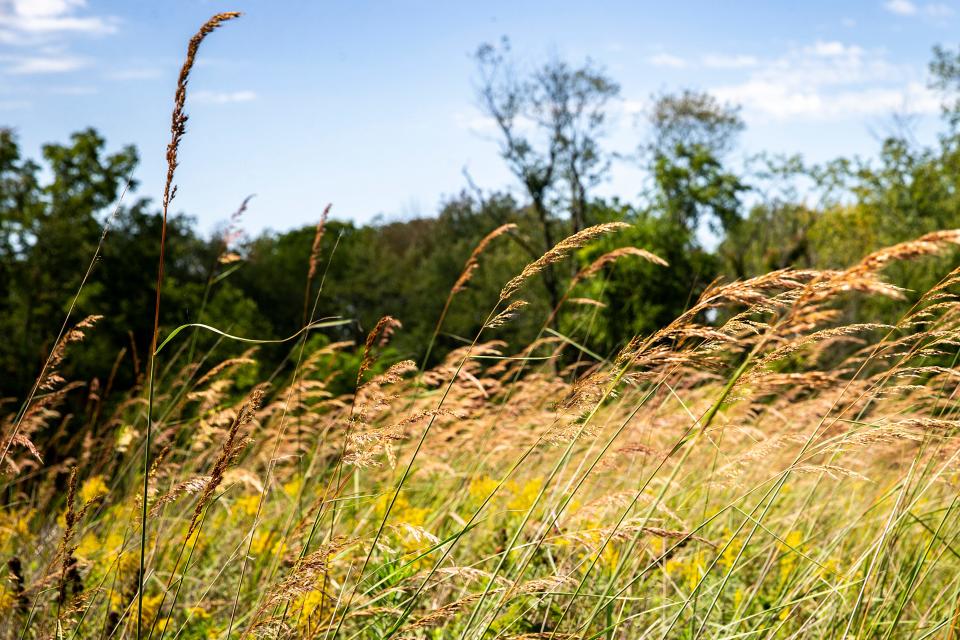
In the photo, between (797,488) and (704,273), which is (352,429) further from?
(704,273)

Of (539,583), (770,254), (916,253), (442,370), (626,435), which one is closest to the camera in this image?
(916,253)

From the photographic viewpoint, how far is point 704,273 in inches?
729

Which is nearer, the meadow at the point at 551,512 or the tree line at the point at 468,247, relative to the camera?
the meadow at the point at 551,512

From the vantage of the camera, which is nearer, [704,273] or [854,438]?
[854,438]

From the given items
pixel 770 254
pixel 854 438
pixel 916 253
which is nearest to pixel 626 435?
pixel 854 438

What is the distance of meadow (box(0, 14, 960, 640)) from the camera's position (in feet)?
4.67

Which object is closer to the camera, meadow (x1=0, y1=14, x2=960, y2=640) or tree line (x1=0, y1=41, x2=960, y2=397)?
meadow (x1=0, y1=14, x2=960, y2=640)

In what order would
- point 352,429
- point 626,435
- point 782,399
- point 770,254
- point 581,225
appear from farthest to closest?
point 581,225, point 770,254, point 782,399, point 626,435, point 352,429

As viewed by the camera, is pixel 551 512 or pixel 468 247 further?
pixel 468 247

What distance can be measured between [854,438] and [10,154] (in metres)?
20.6

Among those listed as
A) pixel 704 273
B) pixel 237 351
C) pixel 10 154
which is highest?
pixel 10 154

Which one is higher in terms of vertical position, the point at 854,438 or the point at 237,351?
the point at 854,438

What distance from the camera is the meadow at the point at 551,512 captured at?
1425mm

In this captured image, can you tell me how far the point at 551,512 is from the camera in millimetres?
1938
